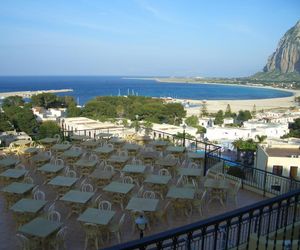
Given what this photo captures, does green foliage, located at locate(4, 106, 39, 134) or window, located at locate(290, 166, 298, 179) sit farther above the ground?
window, located at locate(290, 166, 298, 179)

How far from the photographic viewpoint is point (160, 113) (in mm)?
61000

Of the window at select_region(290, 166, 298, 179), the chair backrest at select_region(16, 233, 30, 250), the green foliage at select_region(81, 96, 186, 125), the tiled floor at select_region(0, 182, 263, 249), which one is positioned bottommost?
the green foliage at select_region(81, 96, 186, 125)

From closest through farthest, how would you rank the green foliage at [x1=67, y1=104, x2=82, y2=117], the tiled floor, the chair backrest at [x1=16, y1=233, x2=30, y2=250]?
the chair backrest at [x1=16, y1=233, x2=30, y2=250], the tiled floor, the green foliage at [x1=67, y1=104, x2=82, y2=117]

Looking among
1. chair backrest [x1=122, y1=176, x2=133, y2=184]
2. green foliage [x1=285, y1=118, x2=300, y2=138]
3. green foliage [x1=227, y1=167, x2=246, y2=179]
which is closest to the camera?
chair backrest [x1=122, y1=176, x2=133, y2=184]

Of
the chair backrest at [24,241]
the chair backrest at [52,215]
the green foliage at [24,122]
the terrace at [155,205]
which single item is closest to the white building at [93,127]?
the terrace at [155,205]

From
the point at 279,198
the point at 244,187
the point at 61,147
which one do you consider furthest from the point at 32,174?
the point at 279,198

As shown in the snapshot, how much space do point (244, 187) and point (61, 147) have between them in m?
7.68

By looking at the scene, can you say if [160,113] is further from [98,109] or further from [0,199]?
[0,199]

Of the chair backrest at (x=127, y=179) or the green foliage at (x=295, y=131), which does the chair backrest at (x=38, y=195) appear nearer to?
the chair backrest at (x=127, y=179)

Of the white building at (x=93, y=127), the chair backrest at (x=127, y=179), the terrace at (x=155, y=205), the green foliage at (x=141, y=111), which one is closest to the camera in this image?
the terrace at (x=155, y=205)

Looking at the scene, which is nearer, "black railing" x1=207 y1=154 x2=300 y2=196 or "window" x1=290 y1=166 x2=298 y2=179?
"black railing" x1=207 y1=154 x2=300 y2=196

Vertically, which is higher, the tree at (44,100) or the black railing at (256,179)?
the black railing at (256,179)

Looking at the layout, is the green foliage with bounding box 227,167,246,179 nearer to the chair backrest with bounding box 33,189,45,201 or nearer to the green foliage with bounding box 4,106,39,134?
the chair backrest with bounding box 33,189,45,201

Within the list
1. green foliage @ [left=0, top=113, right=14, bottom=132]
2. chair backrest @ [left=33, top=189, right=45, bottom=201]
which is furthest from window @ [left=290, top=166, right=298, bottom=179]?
green foliage @ [left=0, top=113, right=14, bottom=132]
